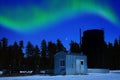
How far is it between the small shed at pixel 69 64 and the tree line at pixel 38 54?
3314cm

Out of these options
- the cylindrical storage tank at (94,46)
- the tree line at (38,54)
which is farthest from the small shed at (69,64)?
the tree line at (38,54)

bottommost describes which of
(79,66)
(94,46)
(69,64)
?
(79,66)

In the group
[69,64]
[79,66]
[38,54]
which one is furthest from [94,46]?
[38,54]

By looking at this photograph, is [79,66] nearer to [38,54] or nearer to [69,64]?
[69,64]

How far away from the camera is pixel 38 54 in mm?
86000

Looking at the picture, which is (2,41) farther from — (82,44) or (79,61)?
(79,61)

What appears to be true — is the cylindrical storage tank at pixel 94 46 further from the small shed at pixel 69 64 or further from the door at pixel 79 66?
the door at pixel 79 66

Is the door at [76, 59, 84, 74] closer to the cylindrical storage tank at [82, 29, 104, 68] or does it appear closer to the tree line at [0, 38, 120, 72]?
the cylindrical storage tank at [82, 29, 104, 68]

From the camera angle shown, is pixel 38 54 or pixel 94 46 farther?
pixel 38 54

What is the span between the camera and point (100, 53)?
46531 mm

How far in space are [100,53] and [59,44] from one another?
41.6 m

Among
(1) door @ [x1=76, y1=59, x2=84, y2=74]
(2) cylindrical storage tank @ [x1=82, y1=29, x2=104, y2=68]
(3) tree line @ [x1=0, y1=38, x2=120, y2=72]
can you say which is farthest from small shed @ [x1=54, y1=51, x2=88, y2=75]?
(3) tree line @ [x1=0, y1=38, x2=120, y2=72]

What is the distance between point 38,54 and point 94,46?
140 ft

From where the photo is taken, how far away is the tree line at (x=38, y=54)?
73500mm
